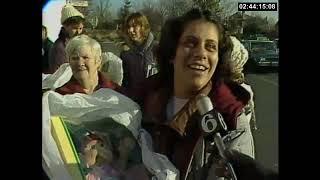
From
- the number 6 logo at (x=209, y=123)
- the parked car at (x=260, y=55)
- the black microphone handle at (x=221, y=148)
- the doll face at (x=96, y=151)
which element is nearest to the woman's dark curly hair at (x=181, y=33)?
the parked car at (x=260, y=55)

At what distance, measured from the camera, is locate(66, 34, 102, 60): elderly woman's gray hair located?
13.3ft

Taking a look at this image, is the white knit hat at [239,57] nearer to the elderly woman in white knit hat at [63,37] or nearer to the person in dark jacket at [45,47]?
the elderly woman in white knit hat at [63,37]

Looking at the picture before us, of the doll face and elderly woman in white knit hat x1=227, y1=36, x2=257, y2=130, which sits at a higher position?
elderly woman in white knit hat x1=227, y1=36, x2=257, y2=130

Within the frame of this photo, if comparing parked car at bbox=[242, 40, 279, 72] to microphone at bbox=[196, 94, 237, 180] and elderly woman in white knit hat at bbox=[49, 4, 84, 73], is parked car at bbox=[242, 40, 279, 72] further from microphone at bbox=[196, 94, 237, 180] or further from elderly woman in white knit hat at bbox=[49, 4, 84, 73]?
elderly woman in white knit hat at bbox=[49, 4, 84, 73]

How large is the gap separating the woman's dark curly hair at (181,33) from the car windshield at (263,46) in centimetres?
16

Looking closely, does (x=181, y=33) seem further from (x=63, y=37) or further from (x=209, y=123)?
(x=63, y=37)

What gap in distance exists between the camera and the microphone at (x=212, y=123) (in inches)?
157

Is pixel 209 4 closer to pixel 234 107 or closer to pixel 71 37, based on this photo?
pixel 234 107

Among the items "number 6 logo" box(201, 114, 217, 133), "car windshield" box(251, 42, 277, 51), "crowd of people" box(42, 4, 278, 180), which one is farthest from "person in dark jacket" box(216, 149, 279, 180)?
"car windshield" box(251, 42, 277, 51)

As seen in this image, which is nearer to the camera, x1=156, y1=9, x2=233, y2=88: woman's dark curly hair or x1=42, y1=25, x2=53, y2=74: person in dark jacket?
x1=156, y1=9, x2=233, y2=88: woman's dark curly hair

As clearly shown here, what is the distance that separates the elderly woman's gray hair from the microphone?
2.56ft

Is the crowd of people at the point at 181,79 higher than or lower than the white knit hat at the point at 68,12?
lower

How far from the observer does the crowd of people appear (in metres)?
3.98

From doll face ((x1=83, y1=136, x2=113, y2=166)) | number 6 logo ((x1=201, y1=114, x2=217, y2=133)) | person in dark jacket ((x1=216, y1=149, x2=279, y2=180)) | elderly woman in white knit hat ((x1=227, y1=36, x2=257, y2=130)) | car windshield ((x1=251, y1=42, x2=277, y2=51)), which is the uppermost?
car windshield ((x1=251, y1=42, x2=277, y2=51))
